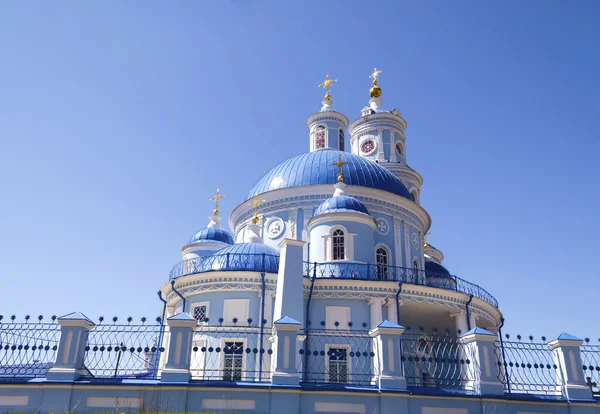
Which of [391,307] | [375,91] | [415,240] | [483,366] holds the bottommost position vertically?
[483,366]

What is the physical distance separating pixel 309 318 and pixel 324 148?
12.9m

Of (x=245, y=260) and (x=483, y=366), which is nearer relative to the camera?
(x=483, y=366)

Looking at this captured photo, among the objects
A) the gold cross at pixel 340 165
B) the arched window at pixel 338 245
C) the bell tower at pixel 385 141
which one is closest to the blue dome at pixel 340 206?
the arched window at pixel 338 245

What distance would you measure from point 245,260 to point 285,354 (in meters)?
9.54

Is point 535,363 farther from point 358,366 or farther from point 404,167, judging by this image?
point 404,167

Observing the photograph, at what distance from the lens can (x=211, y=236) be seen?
28.5 m

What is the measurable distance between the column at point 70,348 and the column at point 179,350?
178 cm

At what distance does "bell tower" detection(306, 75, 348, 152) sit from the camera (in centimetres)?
3058

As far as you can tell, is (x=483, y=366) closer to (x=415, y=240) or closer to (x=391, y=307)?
(x=391, y=307)

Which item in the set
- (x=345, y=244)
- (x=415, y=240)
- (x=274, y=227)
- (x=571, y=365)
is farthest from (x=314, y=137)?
(x=571, y=365)

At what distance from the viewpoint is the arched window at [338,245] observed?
71.1 feet

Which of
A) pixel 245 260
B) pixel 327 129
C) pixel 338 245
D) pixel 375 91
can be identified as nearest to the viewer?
pixel 245 260

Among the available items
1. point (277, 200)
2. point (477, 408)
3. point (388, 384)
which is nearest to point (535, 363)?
point (477, 408)

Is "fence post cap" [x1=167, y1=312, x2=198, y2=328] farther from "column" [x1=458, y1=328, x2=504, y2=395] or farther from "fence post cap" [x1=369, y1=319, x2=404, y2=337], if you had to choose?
"column" [x1=458, y1=328, x2=504, y2=395]
